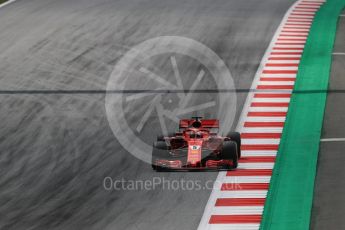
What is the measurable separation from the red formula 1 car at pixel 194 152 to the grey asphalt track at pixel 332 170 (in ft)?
8.08

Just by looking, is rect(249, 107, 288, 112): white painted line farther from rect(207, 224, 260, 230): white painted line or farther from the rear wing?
rect(207, 224, 260, 230): white painted line

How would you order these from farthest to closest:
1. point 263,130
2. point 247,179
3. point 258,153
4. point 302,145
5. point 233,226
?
point 263,130 → point 302,145 → point 258,153 → point 247,179 → point 233,226

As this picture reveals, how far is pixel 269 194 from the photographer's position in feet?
80.4

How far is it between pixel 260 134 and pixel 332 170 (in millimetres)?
4134

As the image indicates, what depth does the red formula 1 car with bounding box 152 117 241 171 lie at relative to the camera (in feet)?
82.4

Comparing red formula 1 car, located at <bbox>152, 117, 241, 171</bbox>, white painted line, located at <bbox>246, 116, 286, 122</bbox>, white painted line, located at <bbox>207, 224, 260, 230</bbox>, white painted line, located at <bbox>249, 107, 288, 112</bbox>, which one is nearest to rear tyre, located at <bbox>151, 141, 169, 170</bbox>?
red formula 1 car, located at <bbox>152, 117, 241, 171</bbox>

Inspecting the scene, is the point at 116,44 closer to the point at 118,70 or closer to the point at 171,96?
the point at 118,70

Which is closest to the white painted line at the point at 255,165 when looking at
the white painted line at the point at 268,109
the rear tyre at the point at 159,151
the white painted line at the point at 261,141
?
the white painted line at the point at 261,141

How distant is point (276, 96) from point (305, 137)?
16.1 feet

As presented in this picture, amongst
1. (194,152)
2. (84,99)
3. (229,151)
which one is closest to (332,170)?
(229,151)

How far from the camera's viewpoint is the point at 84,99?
32906mm

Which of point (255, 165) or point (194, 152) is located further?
point (255, 165)

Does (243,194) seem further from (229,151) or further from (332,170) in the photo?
(332,170)

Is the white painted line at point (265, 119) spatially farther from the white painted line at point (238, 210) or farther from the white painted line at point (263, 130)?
the white painted line at point (238, 210)
